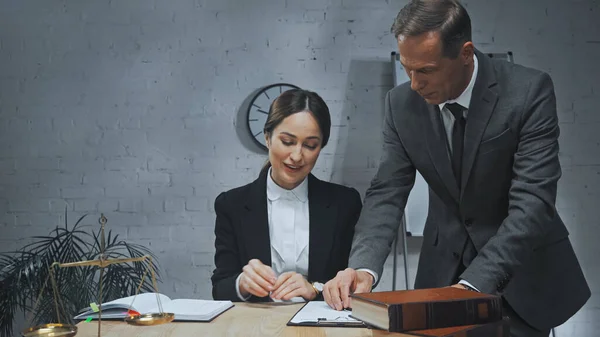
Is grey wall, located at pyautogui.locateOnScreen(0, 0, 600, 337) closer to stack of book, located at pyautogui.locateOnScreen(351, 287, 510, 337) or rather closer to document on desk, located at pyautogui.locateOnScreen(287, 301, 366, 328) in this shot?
document on desk, located at pyautogui.locateOnScreen(287, 301, 366, 328)

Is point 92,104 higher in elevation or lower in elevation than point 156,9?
lower

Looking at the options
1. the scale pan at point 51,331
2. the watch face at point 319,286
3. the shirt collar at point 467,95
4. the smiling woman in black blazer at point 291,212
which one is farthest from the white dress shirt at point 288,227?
the scale pan at point 51,331

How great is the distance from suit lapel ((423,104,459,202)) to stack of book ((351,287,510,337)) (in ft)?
1.94

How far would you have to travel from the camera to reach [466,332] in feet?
3.54

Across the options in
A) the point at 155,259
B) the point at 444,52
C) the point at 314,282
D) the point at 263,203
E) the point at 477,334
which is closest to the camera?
the point at 477,334

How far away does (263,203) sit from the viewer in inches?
88.4

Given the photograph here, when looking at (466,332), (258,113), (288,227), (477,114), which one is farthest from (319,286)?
(258,113)

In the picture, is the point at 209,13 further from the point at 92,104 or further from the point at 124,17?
the point at 92,104

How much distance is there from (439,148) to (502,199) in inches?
8.8

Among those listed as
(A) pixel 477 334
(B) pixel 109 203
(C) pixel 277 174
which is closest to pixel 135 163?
(B) pixel 109 203

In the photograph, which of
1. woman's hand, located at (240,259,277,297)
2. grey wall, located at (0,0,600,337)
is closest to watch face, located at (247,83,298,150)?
grey wall, located at (0,0,600,337)

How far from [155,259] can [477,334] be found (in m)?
3.05

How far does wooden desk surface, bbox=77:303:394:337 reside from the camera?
1.38 m

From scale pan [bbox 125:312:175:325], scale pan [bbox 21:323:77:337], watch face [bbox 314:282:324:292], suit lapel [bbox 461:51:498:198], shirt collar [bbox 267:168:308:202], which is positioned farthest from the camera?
shirt collar [bbox 267:168:308:202]
